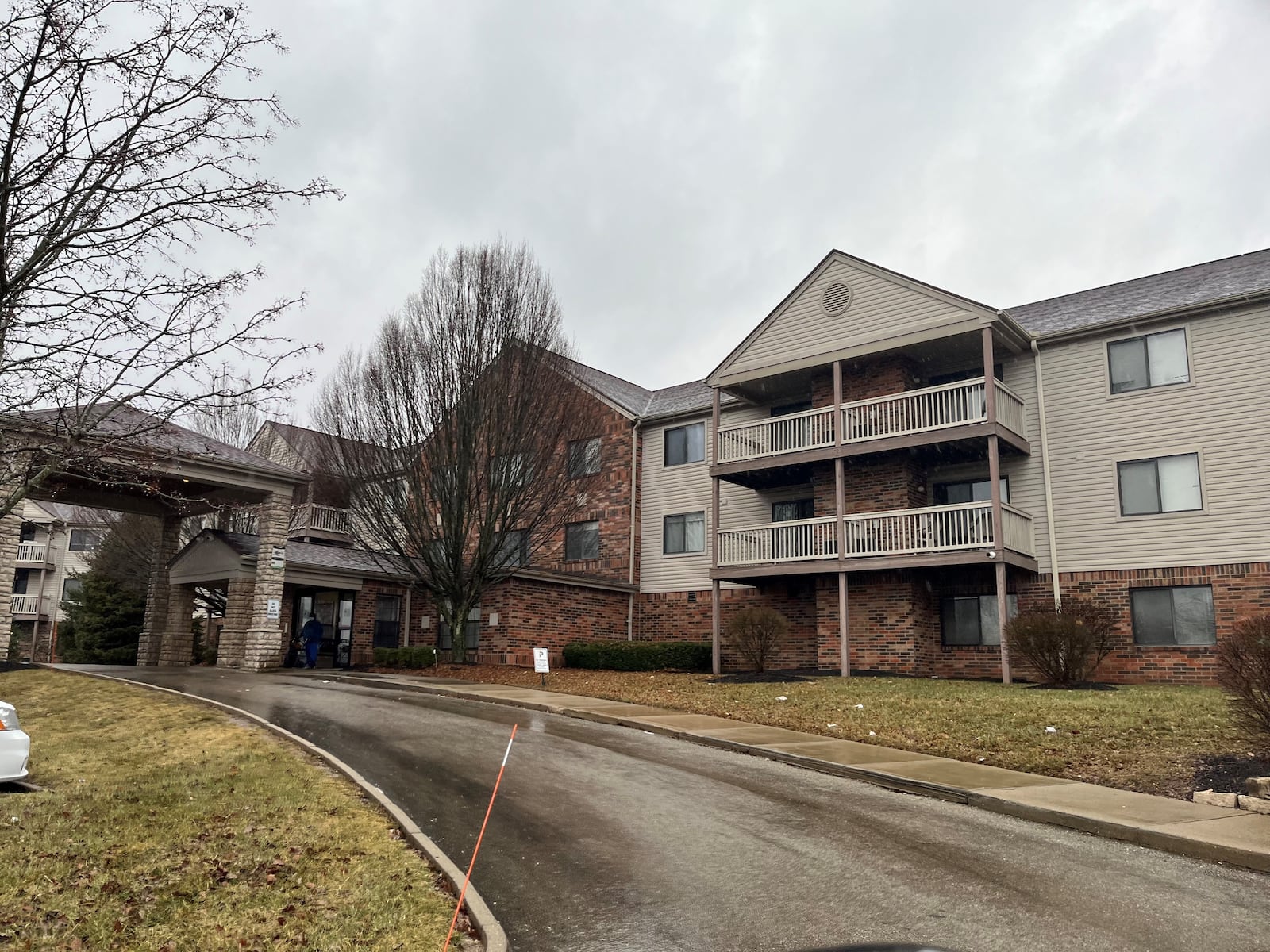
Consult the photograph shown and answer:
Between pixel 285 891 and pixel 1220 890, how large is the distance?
6.29 m

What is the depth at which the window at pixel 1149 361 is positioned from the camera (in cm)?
1980

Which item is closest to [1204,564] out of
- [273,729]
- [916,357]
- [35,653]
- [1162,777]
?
[916,357]

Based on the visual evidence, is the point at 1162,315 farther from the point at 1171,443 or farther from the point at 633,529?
the point at 633,529

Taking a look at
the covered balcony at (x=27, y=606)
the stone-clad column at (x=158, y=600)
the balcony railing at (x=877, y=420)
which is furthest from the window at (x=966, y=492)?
the covered balcony at (x=27, y=606)

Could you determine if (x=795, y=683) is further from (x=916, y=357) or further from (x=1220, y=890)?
(x=1220, y=890)

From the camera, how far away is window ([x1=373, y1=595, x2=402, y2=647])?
2798cm

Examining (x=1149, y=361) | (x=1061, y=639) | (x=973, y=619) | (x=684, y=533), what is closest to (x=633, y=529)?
(x=684, y=533)

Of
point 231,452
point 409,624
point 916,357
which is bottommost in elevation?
point 409,624

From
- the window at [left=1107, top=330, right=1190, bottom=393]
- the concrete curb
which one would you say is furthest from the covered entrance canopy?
the window at [left=1107, top=330, right=1190, bottom=393]

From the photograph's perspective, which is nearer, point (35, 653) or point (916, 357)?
point (916, 357)

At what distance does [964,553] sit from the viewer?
19500 mm

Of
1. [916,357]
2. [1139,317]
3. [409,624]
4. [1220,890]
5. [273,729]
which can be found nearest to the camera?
[1220,890]

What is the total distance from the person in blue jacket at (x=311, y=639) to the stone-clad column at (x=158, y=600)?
4.26 m

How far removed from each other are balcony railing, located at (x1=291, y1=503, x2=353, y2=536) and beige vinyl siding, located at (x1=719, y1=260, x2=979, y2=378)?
54.9 ft
